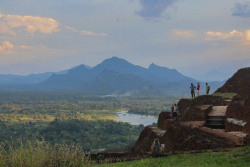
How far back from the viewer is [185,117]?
13.5 metres

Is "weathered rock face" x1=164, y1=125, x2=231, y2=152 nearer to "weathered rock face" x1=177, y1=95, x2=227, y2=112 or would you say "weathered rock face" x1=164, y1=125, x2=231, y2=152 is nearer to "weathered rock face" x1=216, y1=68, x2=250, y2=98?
"weathered rock face" x1=177, y1=95, x2=227, y2=112

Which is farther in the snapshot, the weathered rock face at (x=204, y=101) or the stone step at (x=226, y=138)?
the weathered rock face at (x=204, y=101)

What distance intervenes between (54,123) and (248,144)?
74.3 meters

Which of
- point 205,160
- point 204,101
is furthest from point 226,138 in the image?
point 204,101

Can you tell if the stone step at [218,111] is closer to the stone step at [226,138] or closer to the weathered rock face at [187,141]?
the weathered rock face at [187,141]

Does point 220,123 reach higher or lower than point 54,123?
higher

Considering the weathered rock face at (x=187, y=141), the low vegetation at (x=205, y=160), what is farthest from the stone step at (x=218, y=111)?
the low vegetation at (x=205, y=160)

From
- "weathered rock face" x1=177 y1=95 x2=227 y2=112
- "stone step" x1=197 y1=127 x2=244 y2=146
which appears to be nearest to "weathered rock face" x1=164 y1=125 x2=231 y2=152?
"stone step" x1=197 y1=127 x2=244 y2=146

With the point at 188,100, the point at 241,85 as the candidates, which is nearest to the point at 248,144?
the point at 188,100

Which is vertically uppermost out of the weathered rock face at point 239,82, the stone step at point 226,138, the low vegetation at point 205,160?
the weathered rock face at point 239,82

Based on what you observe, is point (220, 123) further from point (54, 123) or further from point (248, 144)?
point (54, 123)

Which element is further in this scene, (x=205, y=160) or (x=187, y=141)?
(x=187, y=141)

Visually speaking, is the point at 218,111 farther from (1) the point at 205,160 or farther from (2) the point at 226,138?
(1) the point at 205,160

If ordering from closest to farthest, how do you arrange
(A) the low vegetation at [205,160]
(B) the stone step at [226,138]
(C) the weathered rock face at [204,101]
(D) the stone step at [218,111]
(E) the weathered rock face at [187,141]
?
(A) the low vegetation at [205,160] < (B) the stone step at [226,138] < (E) the weathered rock face at [187,141] < (D) the stone step at [218,111] < (C) the weathered rock face at [204,101]
